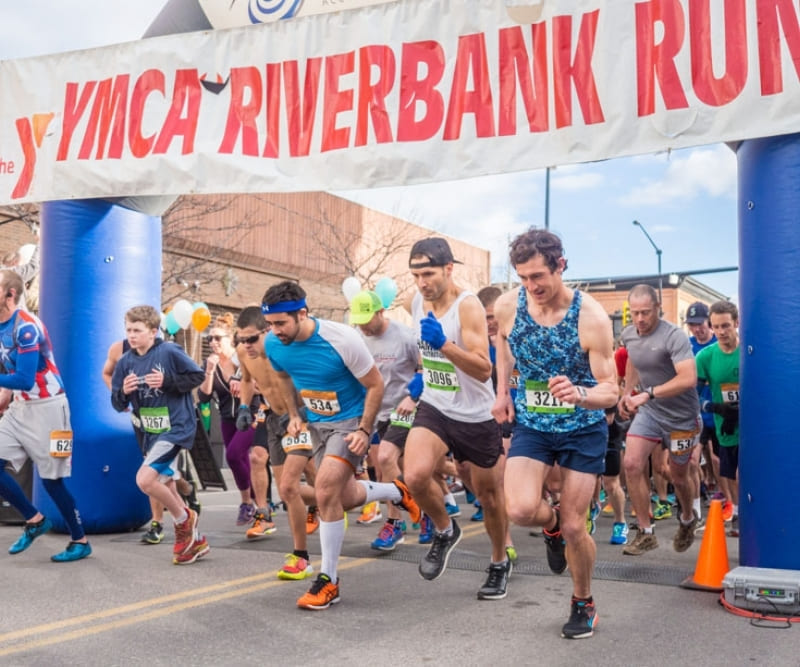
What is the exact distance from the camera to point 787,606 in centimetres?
514

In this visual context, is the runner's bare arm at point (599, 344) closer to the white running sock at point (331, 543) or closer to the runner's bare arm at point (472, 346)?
the runner's bare arm at point (472, 346)

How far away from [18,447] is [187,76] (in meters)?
3.36

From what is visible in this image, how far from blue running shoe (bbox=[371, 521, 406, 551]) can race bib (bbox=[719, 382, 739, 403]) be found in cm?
312

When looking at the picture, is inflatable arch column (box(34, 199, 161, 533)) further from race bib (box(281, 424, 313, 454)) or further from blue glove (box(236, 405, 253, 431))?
race bib (box(281, 424, 313, 454))

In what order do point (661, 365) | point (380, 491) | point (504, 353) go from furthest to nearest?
point (661, 365) → point (380, 491) → point (504, 353)

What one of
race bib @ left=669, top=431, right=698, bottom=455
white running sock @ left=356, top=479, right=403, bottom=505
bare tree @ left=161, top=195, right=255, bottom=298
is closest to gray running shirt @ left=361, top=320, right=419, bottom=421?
white running sock @ left=356, top=479, right=403, bottom=505

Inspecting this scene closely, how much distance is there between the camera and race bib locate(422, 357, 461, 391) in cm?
590

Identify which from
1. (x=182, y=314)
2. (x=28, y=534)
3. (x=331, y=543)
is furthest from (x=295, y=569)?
(x=182, y=314)

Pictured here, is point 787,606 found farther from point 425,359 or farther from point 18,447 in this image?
point 18,447

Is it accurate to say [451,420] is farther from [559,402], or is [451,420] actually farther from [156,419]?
[156,419]

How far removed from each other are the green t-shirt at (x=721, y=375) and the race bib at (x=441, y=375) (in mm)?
3402

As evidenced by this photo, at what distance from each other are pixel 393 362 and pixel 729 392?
9.74 ft

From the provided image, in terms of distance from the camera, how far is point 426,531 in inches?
321

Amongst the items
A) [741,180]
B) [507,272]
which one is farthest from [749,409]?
[507,272]
